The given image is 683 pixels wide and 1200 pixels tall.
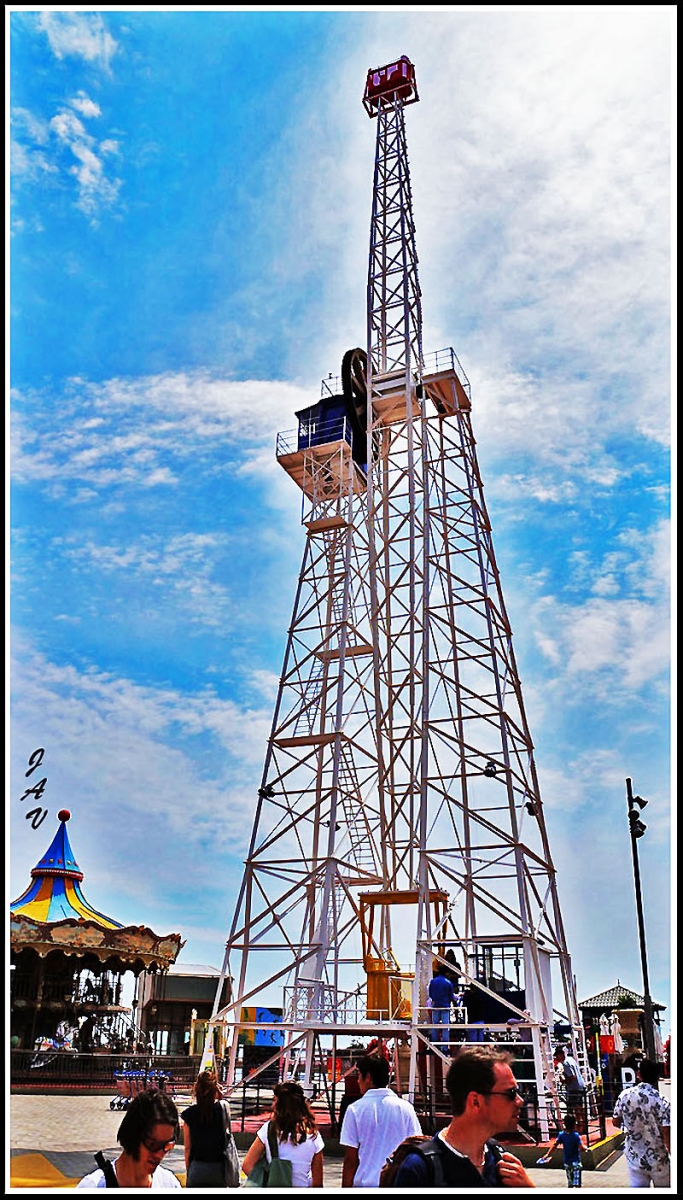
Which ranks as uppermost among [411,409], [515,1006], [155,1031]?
[411,409]

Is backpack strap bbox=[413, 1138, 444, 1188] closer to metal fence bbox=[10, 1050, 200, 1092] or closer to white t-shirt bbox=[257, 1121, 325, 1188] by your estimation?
white t-shirt bbox=[257, 1121, 325, 1188]

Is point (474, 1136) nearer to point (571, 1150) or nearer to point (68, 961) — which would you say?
point (571, 1150)

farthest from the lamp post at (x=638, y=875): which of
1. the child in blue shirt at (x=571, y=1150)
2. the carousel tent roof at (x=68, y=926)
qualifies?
the carousel tent roof at (x=68, y=926)

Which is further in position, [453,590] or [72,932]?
[72,932]

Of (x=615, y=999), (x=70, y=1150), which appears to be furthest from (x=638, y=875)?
(x=615, y=999)

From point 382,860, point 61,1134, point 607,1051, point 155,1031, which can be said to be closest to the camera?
point 61,1134

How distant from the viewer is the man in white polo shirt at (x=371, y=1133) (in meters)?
5.36

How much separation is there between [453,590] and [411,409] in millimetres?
5521

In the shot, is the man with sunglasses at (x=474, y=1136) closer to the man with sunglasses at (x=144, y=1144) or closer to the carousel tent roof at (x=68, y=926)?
the man with sunglasses at (x=144, y=1144)

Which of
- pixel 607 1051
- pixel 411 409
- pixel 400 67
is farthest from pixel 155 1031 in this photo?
pixel 400 67

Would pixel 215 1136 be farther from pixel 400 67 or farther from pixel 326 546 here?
pixel 400 67

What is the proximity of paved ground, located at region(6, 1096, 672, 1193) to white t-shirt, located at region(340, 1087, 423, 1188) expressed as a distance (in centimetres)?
395

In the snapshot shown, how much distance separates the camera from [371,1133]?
5414 mm

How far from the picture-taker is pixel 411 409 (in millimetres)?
28219
